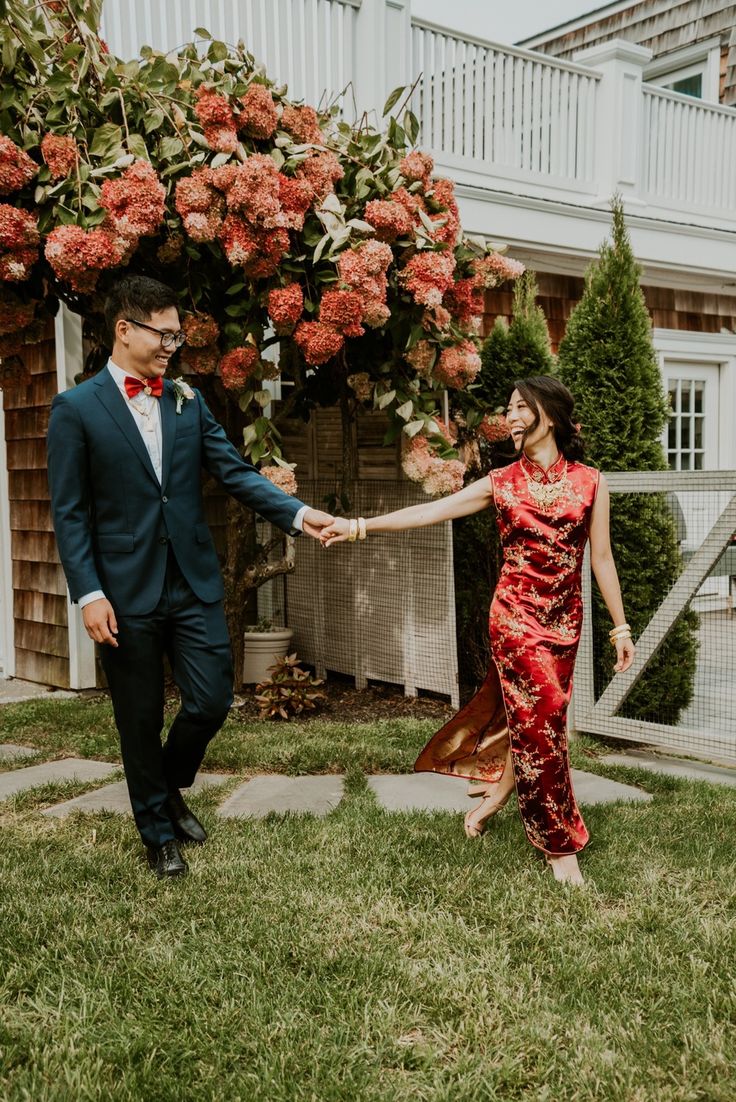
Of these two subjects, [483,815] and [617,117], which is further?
[617,117]

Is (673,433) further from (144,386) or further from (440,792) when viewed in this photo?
(144,386)

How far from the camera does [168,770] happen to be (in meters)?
3.64

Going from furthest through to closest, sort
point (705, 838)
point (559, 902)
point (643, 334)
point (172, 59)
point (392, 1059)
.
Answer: point (172, 59) < point (643, 334) < point (705, 838) < point (559, 902) < point (392, 1059)

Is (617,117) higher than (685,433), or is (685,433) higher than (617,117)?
(617,117)

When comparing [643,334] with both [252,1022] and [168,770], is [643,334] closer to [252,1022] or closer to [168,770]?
[168,770]

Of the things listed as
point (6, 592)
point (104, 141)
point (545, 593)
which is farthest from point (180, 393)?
point (6, 592)

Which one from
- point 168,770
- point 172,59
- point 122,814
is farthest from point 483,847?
point 172,59

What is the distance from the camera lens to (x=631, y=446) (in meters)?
5.77

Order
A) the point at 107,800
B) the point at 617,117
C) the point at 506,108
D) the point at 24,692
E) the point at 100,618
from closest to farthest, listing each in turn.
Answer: the point at 100,618 → the point at 107,800 → the point at 24,692 → the point at 506,108 → the point at 617,117

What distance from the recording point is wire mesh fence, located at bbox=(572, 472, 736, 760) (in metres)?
5.04

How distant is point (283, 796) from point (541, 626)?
4.83ft

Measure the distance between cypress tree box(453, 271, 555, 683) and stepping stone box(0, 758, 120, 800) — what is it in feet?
8.36

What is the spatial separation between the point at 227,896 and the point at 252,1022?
29.0 inches

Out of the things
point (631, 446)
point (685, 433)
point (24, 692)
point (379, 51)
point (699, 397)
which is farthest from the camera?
point (699, 397)
